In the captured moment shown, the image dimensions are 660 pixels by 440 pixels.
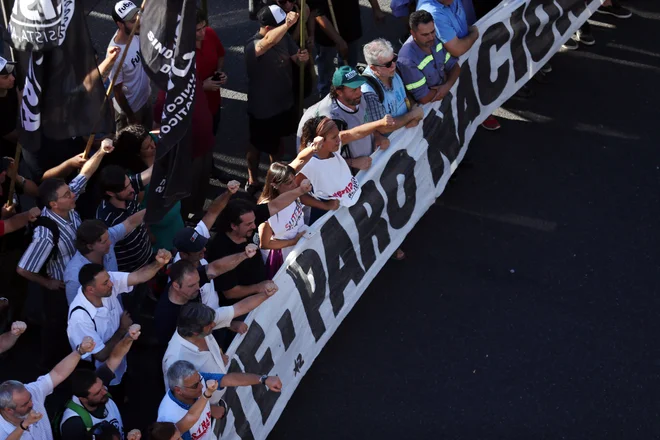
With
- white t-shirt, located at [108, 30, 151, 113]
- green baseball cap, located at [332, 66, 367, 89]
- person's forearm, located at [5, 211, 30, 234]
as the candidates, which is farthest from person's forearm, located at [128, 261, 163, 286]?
white t-shirt, located at [108, 30, 151, 113]

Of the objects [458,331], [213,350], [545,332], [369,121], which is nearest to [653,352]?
[545,332]

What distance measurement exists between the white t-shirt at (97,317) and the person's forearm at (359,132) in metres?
1.93

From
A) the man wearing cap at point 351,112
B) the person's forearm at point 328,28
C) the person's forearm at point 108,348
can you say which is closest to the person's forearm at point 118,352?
the person's forearm at point 108,348

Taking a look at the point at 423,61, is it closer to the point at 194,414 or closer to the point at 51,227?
the point at 51,227

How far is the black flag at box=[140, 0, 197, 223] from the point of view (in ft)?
18.8

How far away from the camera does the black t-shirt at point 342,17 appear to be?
9164 mm

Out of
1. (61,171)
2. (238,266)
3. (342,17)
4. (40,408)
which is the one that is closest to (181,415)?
(40,408)

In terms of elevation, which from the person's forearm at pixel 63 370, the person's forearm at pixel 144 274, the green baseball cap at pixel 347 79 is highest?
the green baseball cap at pixel 347 79

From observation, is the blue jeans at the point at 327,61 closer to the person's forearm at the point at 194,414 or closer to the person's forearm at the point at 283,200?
the person's forearm at the point at 283,200

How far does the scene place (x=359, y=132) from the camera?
7.21 metres

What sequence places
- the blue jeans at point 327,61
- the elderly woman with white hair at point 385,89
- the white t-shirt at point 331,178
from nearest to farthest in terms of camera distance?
the white t-shirt at point 331,178 → the elderly woman with white hair at point 385,89 → the blue jeans at point 327,61

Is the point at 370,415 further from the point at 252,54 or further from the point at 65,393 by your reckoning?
the point at 252,54

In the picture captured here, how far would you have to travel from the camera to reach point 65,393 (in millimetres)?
6742

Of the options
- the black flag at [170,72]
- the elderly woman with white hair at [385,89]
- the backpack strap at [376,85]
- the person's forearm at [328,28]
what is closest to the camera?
the black flag at [170,72]
